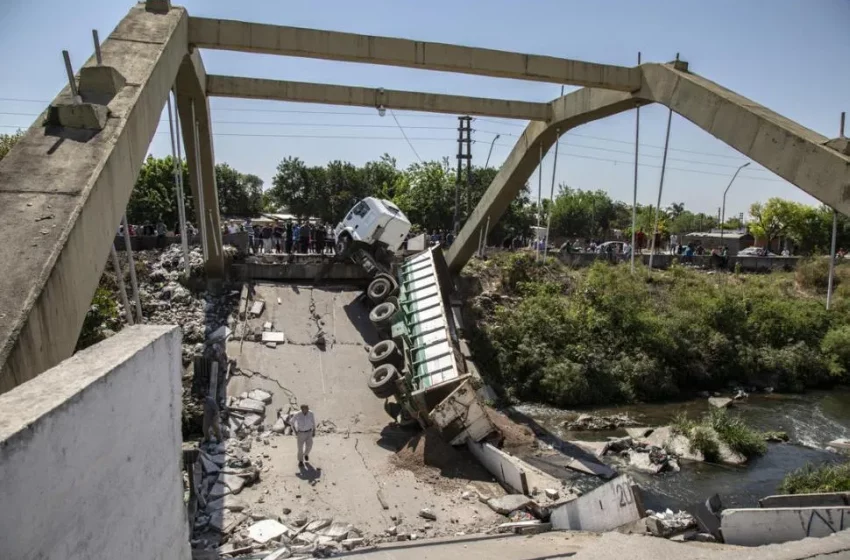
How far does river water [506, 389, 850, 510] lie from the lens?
36.9 feet

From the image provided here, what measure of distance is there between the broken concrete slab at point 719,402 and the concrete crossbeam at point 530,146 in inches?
320

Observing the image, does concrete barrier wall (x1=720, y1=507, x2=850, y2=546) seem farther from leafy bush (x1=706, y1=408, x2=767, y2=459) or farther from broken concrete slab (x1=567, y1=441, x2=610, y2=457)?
leafy bush (x1=706, y1=408, x2=767, y2=459)

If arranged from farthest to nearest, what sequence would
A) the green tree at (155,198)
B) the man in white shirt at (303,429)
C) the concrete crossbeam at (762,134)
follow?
the green tree at (155,198) < the man in white shirt at (303,429) < the concrete crossbeam at (762,134)

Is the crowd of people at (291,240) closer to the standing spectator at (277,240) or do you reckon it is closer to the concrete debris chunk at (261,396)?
the standing spectator at (277,240)

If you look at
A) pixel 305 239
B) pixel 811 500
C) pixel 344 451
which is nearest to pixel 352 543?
pixel 344 451

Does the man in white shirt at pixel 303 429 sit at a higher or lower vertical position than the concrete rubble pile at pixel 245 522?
higher

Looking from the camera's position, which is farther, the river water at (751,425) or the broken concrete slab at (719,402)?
the broken concrete slab at (719,402)

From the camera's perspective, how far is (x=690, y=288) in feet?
77.6

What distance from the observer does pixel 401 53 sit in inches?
450

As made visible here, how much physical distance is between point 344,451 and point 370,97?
802cm

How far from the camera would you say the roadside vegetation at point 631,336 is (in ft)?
58.8

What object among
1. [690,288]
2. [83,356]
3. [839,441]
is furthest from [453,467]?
[690,288]

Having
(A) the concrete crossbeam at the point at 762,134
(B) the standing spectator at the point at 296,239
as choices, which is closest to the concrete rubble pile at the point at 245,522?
(A) the concrete crossbeam at the point at 762,134

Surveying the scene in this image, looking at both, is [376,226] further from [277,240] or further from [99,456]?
[99,456]
